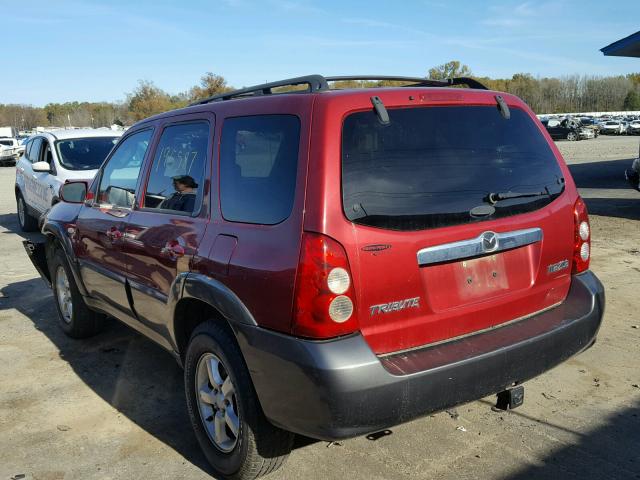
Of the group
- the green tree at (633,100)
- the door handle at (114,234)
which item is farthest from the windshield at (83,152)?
the green tree at (633,100)

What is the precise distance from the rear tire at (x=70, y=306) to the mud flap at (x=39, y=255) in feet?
0.59

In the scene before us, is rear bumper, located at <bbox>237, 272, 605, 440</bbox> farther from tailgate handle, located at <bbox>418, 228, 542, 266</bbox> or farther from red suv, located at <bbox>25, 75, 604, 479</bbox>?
tailgate handle, located at <bbox>418, 228, 542, 266</bbox>

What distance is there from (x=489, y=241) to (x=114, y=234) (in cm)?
251

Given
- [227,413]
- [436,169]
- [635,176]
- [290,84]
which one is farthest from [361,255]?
[635,176]

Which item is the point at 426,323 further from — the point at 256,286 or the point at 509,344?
the point at 256,286

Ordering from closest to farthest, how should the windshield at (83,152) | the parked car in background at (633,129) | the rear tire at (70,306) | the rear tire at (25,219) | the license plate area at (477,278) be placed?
the license plate area at (477,278) → the rear tire at (70,306) → the windshield at (83,152) → the rear tire at (25,219) → the parked car in background at (633,129)

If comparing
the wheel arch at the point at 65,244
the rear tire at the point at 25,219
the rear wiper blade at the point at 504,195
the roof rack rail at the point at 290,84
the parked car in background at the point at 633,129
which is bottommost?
the parked car in background at the point at 633,129

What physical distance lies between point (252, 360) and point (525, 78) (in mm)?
142726

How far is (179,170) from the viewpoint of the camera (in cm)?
343

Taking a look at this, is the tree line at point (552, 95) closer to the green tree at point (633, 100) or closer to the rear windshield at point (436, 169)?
the green tree at point (633, 100)

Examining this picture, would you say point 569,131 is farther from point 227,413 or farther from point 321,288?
point 321,288

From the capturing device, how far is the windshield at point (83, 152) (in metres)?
9.40

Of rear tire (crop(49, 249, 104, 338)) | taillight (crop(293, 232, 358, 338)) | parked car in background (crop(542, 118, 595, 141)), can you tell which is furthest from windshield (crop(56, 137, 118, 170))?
parked car in background (crop(542, 118, 595, 141))

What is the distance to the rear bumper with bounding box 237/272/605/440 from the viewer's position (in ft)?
7.82
